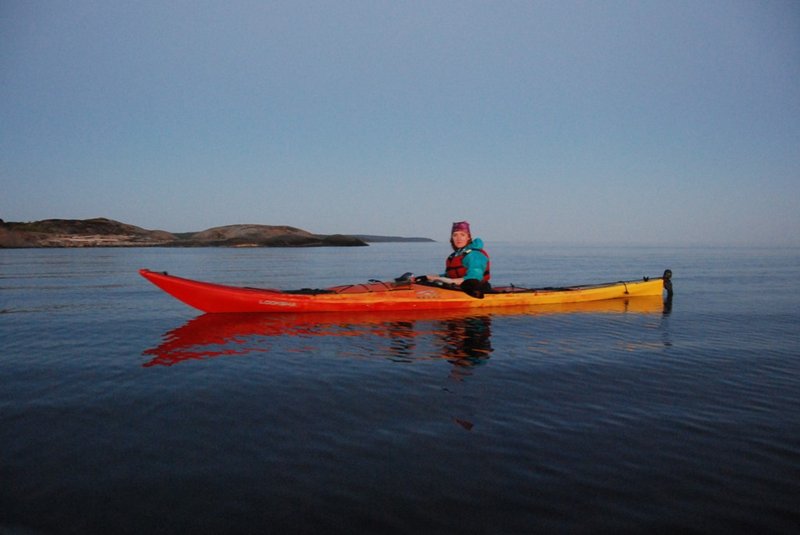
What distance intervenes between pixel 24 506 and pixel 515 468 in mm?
4297

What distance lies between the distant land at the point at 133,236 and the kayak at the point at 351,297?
96.4 metres

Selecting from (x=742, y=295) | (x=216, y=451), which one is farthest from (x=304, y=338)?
(x=742, y=295)

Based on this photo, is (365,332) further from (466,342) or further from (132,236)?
(132,236)

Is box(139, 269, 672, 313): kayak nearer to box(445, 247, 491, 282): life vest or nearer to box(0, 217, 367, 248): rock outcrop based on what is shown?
box(445, 247, 491, 282): life vest

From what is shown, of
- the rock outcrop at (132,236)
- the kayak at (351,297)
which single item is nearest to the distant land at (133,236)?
the rock outcrop at (132,236)

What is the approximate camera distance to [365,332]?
1216 cm

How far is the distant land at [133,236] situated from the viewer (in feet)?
302

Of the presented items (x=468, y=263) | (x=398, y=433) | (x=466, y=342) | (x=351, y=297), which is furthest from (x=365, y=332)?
(x=398, y=433)

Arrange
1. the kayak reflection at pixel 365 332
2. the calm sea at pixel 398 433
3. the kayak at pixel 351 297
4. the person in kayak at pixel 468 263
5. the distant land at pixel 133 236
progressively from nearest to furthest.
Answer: the calm sea at pixel 398 433
the kayak reflection at pixel 365 332
the kayak at pixel 351 297
the person in kayak at pixel 468 263
the distant land at pixel 133 236

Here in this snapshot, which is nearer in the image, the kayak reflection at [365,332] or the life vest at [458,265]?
the kayak reflection at [365,332]

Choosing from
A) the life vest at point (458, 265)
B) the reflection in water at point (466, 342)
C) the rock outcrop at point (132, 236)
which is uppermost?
the rock outcrop at point (132, 236)

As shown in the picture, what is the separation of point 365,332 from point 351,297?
9.35 feet

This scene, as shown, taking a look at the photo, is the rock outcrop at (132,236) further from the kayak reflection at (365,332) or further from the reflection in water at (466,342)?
the reflection in water at (466,342)

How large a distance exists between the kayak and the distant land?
316 feet
